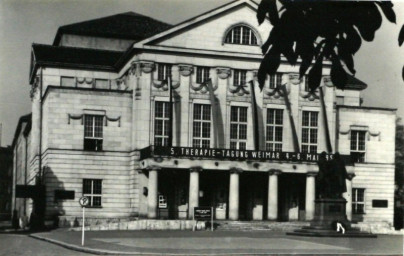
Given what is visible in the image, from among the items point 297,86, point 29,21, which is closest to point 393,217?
point 297,86

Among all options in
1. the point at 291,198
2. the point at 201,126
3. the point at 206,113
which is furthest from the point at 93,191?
the point at 291,198

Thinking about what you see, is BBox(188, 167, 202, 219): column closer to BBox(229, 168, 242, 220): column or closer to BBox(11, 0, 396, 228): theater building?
BBox(11, 0, 396, 228): theater building

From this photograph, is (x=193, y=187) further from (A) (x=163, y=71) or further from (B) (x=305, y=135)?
(B) (x=305, y=135)

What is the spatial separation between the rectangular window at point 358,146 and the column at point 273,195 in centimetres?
875

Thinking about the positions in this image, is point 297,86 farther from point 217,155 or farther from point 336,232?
point 336,232

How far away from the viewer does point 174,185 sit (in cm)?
4612

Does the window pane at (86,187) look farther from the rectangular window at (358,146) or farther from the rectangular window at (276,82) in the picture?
the rectangular window at (358,146)

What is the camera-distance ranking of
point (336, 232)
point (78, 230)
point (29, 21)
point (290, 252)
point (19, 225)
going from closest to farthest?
point (29, 21) → point (290, 252) → point (336, 232) → point (78, 230) → point (19, 225)

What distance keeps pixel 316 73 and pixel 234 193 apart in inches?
1469

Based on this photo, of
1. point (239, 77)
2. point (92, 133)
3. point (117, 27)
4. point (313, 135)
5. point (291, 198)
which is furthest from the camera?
point (117, 27)

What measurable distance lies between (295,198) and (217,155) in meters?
8.40

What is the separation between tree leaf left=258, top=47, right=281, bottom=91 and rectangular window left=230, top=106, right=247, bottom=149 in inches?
→ 1600

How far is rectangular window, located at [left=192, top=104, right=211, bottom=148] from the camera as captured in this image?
46281 millimetres

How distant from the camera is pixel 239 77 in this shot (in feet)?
155
